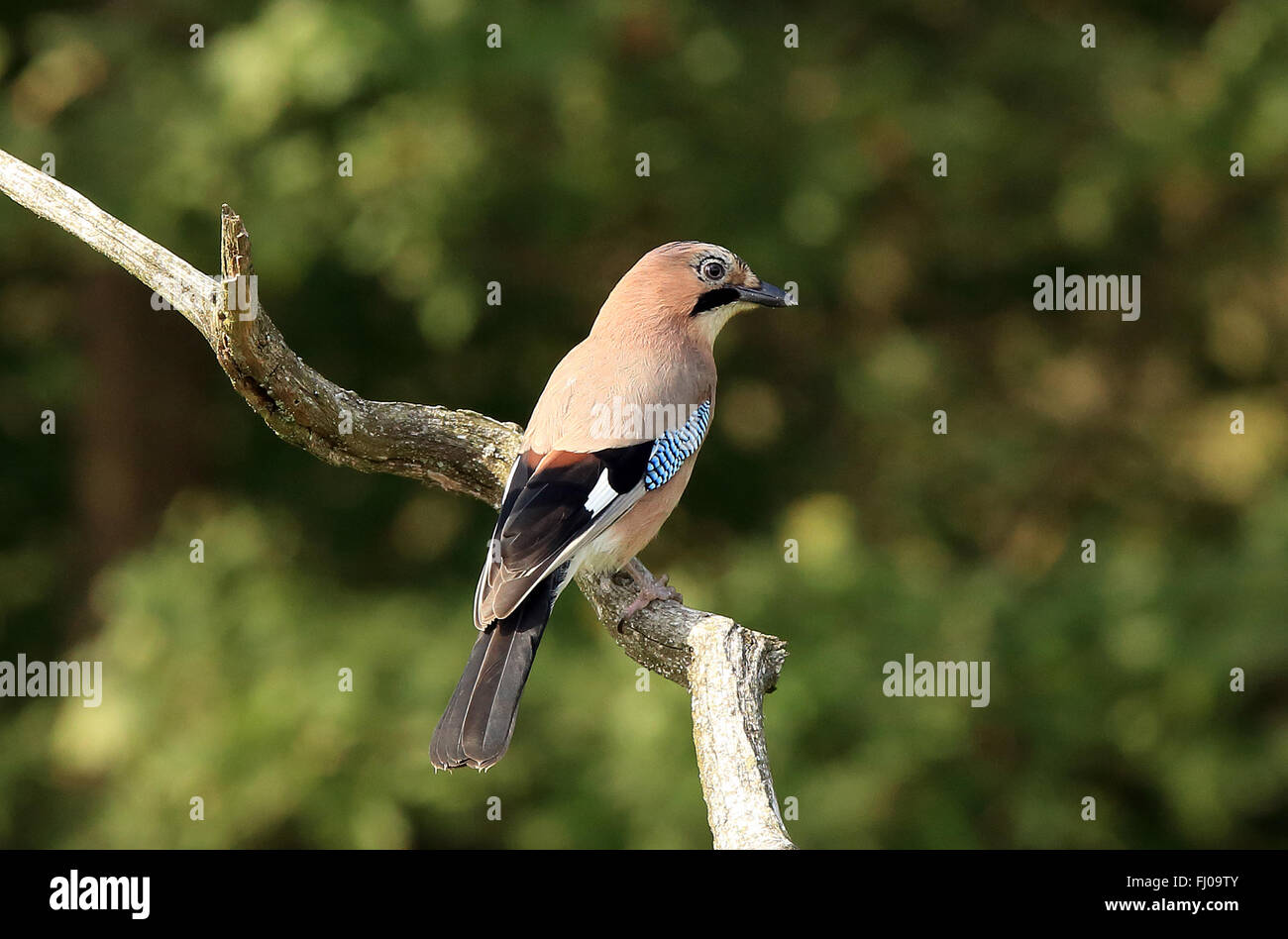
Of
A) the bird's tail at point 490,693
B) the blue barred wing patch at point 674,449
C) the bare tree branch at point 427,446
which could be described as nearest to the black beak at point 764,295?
the blue barred wing patch at point 674,449

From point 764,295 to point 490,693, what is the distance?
5.71 feet

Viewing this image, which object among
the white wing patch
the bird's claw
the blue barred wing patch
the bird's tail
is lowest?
the bird's tail

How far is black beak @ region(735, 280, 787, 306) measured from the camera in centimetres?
488

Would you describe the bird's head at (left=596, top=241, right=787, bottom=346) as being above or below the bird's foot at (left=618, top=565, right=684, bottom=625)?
above

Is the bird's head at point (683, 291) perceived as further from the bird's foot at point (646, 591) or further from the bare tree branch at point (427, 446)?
the bird's foot at point (646, 591)

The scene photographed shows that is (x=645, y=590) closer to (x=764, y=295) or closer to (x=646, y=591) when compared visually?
(x=646, y=591)

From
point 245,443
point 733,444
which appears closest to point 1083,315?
point 733,444

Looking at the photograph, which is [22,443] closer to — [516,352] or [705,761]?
[516,352]

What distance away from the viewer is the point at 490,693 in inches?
149

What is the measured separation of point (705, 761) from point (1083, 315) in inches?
278

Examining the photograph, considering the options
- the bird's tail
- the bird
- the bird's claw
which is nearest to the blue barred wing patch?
the bird

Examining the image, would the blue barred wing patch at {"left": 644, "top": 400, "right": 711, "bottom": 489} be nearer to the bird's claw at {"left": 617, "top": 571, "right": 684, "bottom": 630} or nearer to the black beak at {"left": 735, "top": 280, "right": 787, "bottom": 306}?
the bird's claw at {"left": 617, "top": 571, "right": 684, "bottom": 630}

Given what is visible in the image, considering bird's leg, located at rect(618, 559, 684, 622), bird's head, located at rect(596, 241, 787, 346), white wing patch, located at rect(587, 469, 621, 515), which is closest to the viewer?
white wing patch, located at rect(587, 469, 621, 515)

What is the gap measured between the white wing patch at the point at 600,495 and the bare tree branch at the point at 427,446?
12.6 inches
